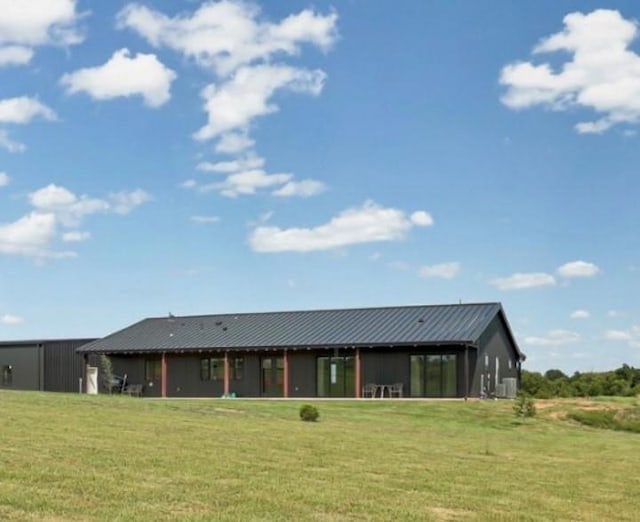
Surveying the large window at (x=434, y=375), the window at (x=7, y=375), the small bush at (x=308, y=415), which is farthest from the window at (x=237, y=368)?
the small bush at (x=308, y=415)

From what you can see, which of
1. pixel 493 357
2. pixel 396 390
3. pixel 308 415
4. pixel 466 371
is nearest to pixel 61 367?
pixel 396 390

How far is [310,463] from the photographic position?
14047 millimetres

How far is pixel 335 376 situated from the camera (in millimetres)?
41312

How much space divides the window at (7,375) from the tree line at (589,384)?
2748 centimetres

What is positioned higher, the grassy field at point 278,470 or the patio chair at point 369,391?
the grassy field at point 278,470

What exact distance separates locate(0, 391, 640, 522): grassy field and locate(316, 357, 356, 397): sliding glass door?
1659 centimetres

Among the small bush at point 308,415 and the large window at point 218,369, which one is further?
the large window at point 218,369

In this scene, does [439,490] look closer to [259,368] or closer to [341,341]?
[341,341]

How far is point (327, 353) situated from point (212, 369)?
21.0 feet

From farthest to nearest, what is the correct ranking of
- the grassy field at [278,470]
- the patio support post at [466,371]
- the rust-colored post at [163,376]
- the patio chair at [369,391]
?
the rust-colored post at [163,376]
the patio chair at [369,391]
the patio support post at [466,371]
the grassy field at [278,470]

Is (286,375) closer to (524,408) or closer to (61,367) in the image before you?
(524,408)

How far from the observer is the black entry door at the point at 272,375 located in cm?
4259

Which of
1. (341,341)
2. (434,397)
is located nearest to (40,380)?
(341,341)

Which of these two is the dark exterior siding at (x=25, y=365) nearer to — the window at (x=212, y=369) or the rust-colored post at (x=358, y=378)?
the window at (x=212, y=369)
